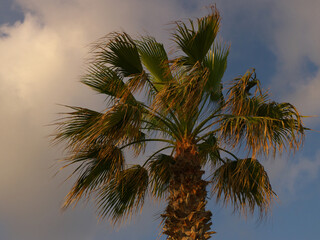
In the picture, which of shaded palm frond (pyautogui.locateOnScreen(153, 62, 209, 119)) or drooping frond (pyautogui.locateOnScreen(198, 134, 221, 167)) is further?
drooping frond (pyautogui.locateOnScreen(198, 134, 221, 167))

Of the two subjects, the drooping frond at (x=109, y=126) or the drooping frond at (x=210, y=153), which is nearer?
the drooping frond at (x=109, y=126)

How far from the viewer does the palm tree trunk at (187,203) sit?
773 centimetres

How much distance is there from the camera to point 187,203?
790cm

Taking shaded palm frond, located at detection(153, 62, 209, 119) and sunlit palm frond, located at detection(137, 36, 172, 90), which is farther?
sunlit palm frond, located at detection(137, 36, 172, 90)

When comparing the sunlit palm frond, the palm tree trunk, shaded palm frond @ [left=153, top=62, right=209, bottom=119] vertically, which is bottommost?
the palm tree trunk

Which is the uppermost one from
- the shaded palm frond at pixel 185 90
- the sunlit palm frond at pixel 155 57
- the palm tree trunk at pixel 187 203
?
the sunlit palm frond at pixel 155 57

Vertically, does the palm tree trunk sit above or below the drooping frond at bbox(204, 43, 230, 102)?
below

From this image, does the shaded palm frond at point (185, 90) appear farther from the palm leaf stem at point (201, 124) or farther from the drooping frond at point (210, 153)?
the drooping frond at point (210, 153)

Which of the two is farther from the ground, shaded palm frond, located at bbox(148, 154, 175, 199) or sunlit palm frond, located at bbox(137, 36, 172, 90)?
sunlit palm frond, located at bbox(137, 36, 172, 90)

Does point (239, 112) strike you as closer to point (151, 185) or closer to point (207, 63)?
point (207, 63)

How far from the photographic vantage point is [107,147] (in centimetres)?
823

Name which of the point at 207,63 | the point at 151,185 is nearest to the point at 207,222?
the point at 151,185

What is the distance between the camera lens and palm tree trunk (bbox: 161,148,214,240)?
773cm

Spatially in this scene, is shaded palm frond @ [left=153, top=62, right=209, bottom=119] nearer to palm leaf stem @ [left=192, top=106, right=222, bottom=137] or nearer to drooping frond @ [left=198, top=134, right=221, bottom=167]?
palm leaf stem @ [left=192, top=106, right=222, bottom=137]
